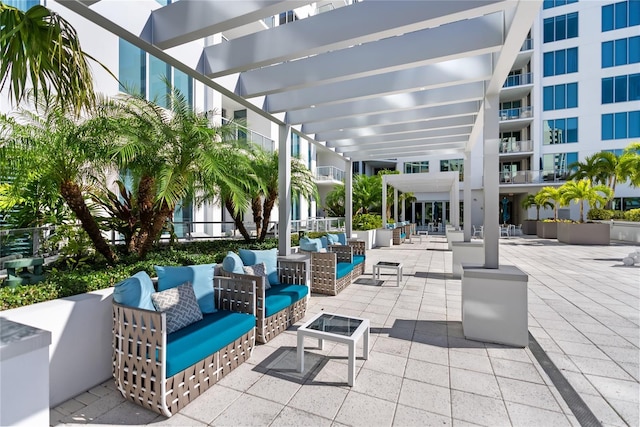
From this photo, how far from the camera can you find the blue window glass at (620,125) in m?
20.6

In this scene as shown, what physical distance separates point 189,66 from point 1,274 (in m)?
3.61

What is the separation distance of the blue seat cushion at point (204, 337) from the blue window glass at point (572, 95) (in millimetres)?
27352

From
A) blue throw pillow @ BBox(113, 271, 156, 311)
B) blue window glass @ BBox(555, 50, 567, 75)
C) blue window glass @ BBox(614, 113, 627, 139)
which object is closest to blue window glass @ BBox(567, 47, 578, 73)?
blue window glass @ BBox(555, 50, 567, 75)

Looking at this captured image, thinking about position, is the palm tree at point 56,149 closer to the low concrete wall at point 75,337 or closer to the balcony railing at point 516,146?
the low concrete wall at point 75,337

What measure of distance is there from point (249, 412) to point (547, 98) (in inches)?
1099

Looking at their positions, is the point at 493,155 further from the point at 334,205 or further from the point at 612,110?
the point at 612,110

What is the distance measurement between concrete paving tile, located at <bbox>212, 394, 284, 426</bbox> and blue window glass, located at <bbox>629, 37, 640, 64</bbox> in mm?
29086

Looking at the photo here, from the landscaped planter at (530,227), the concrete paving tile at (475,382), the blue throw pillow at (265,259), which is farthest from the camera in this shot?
the landscaped planter at (530,227)

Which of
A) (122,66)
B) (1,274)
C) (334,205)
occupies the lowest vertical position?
(1,274)

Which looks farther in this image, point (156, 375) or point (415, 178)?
point (415, 178)

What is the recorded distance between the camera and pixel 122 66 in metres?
8.86

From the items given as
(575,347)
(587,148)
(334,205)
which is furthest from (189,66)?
(587,148)

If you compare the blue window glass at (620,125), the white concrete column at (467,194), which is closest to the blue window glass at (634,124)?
the blue window glass at (620,125)

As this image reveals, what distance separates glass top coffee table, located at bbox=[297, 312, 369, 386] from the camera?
9.77 feet
